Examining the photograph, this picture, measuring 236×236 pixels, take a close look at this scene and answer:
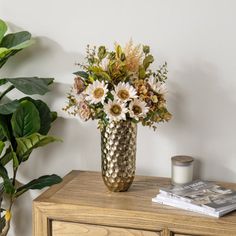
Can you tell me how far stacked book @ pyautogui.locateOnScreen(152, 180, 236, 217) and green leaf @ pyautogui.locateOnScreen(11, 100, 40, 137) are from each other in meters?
0.59

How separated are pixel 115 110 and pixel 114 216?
366mm

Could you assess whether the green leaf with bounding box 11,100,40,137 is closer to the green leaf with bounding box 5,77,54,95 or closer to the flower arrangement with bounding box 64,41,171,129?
the green leaf with bounding box 5,77,54,95

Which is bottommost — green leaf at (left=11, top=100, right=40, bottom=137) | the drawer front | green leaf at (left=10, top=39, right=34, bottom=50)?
the drawer front

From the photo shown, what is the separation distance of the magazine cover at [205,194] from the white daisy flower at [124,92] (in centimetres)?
36

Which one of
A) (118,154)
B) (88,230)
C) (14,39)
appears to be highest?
(14,39)

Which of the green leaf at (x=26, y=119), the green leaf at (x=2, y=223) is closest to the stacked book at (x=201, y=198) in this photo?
the green leaf at (x=26, y=119)

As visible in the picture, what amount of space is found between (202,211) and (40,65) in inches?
39.0

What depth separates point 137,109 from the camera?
1.63 metres

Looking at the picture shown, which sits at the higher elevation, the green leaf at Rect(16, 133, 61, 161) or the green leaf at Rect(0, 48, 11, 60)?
the green leaf at Rect(0, 48, 11, 60)

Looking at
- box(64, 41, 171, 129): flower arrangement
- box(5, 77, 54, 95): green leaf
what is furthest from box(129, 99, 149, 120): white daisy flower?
box(5, 77, 54, 95): green leaf

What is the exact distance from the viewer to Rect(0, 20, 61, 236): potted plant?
1.85 metres

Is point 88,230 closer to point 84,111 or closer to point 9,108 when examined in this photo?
point 84,111

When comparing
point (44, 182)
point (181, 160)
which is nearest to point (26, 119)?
point (44, 182)

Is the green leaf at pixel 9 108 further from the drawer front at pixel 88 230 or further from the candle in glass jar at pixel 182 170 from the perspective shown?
the candle in glass jar at pixel 182 170
